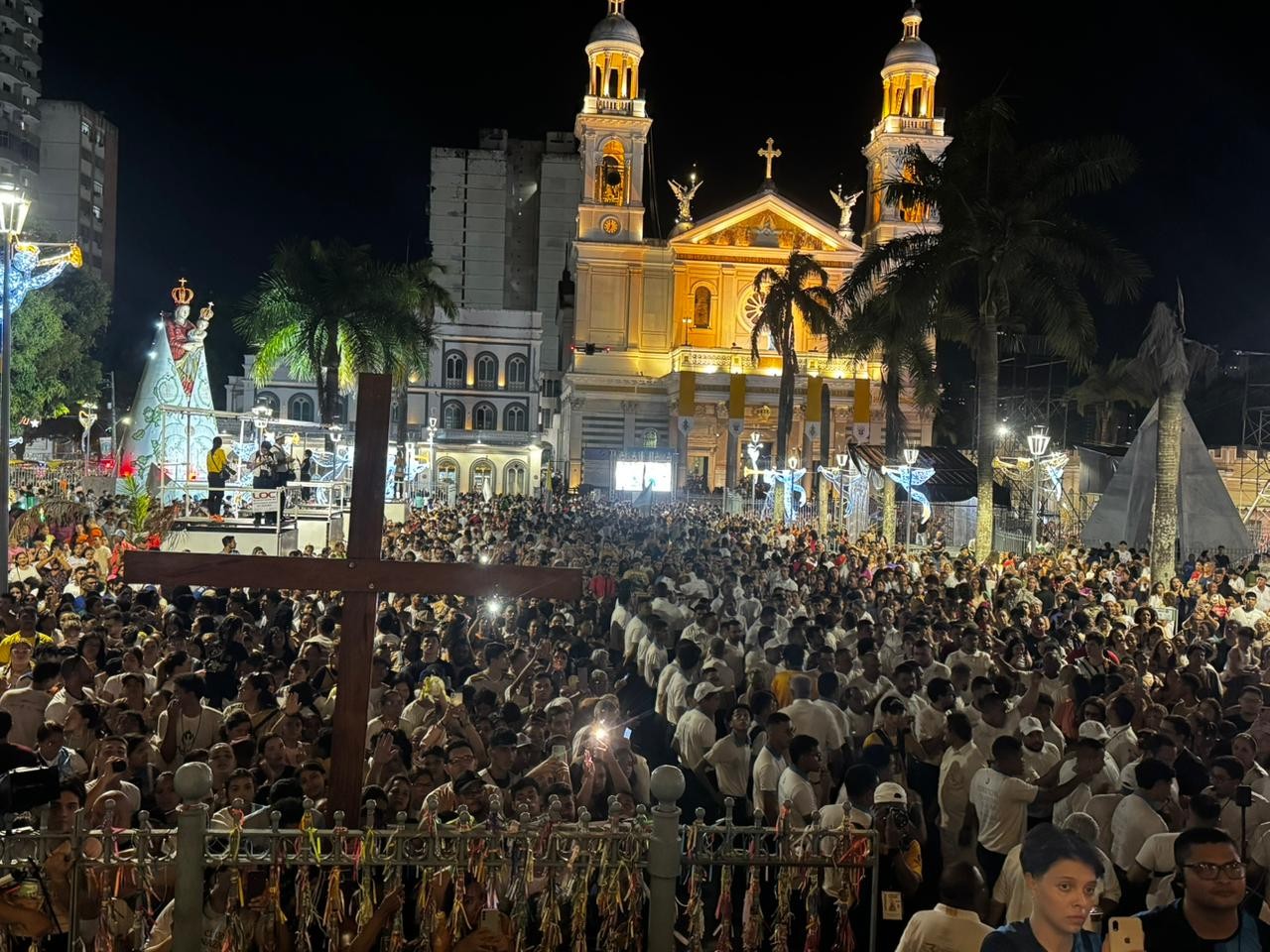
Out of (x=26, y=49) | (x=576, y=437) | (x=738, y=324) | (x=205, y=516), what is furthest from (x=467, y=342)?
(x=205, y=516)

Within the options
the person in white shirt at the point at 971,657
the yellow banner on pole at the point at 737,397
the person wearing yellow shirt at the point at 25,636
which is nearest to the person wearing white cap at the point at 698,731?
the person in white shirt at the point at 971,657

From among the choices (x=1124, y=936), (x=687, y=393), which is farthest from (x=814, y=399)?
(x=1124, y=936)

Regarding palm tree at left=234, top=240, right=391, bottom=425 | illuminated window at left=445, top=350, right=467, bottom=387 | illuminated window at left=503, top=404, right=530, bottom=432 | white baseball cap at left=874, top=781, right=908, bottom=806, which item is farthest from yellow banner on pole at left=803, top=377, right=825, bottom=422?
white baseball cap at left=874, top=781, right=908, bottom=806

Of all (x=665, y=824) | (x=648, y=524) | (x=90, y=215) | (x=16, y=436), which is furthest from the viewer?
(x=90, y=215)

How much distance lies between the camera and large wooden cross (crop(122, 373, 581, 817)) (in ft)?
17.3

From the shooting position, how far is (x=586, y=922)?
4777 mm

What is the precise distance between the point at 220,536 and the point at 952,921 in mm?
16591

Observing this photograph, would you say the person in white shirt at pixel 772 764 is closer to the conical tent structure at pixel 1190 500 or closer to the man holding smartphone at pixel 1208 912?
the man holding smartphone at pixel 1208 912

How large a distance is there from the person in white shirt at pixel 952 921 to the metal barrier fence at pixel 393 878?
15.0 inches

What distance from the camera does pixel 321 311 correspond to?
1126 inches

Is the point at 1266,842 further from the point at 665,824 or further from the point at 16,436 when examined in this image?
the point at 16,436

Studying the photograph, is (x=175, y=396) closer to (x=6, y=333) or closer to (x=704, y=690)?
(x=6, y=333)

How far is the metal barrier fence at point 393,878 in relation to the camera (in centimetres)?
423

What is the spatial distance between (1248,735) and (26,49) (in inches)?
→ 2691
